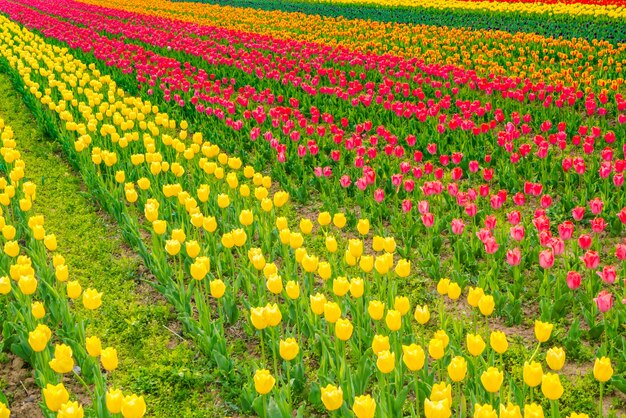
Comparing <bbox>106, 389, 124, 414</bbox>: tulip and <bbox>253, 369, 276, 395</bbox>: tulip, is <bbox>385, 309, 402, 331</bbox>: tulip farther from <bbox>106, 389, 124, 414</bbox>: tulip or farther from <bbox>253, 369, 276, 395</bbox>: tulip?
<bbox>106, 389, 124, 414</bbox>: tulip

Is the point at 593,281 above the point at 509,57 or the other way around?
the other way around

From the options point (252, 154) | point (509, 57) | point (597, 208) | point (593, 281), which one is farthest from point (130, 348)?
point (509, 57)

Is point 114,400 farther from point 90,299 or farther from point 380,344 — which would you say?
point 380,344

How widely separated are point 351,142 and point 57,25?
13916 mm

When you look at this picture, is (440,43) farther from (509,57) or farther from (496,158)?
(496,158)

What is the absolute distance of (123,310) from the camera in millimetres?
4477

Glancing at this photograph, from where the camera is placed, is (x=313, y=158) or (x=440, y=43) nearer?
(x=313, y=158)

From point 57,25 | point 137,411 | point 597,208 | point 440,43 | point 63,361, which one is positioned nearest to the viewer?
point 137,411

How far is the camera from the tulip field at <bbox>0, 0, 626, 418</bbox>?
3.19m

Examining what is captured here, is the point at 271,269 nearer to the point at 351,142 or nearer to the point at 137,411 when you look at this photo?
the point at 137,411

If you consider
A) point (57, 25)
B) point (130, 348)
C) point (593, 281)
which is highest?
point (57, 25)

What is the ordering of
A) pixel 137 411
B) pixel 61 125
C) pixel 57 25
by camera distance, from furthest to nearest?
1. pixel 57 25
2. pixel 61 125
3. pixel 137 411

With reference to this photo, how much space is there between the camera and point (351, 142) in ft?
22.7

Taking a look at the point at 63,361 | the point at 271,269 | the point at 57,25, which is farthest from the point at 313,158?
the point at 57,25
